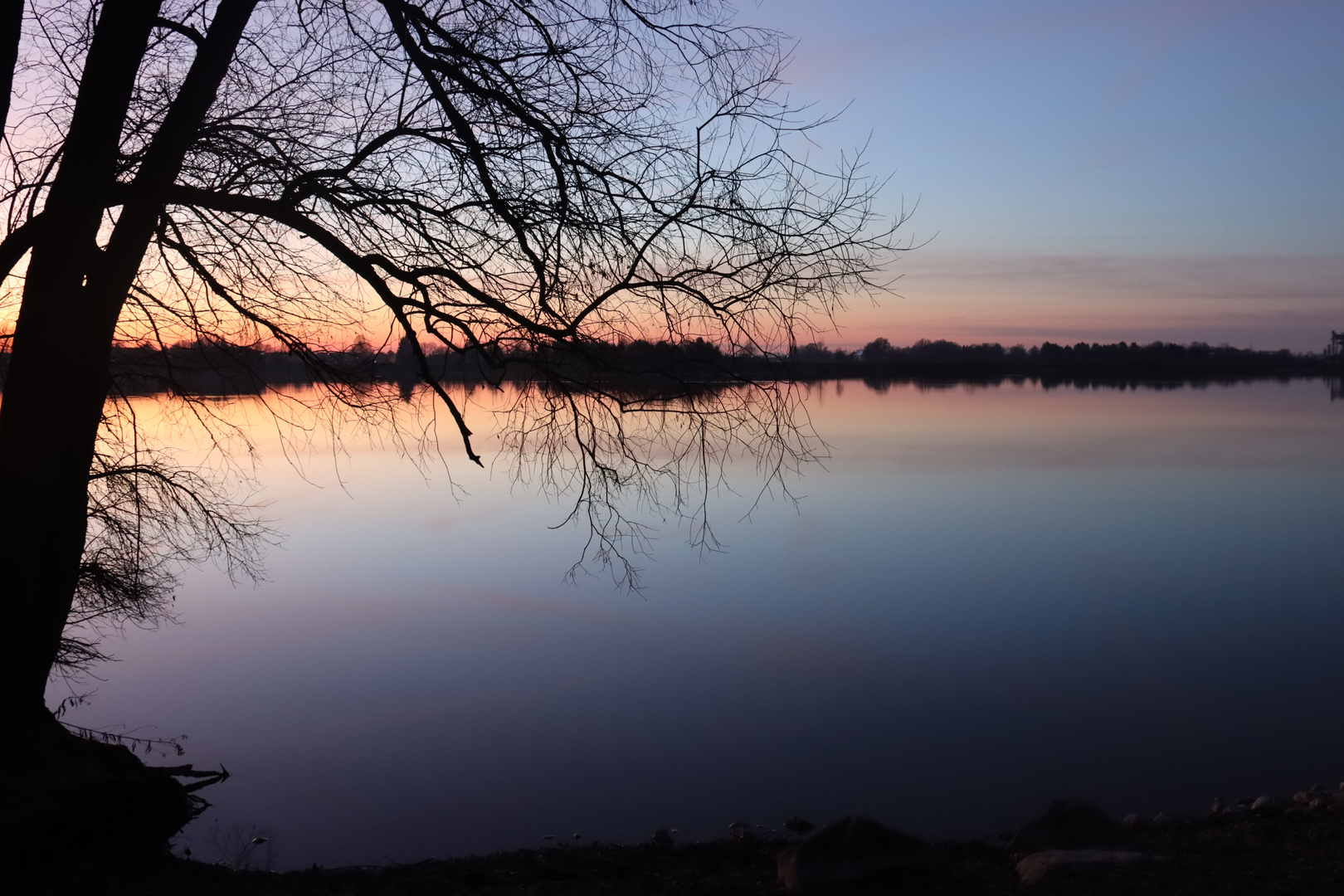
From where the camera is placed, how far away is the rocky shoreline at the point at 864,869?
4.78 metres

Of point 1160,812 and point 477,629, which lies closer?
point 1160,812

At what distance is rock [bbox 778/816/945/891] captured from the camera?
192 inches

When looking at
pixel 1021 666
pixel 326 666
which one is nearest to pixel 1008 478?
pixel 1021 666

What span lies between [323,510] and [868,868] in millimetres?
16659

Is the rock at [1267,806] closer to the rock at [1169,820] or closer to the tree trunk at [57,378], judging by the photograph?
the rock at [1169,820]

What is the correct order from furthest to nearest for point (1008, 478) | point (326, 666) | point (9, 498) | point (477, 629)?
point (1008, 478)
point (477, 629)
point (326, 666)
point (9, 498)

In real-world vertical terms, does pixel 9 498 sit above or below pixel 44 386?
below

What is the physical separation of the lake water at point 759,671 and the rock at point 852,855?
1.70m

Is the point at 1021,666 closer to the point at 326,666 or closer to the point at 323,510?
the point at 326,666

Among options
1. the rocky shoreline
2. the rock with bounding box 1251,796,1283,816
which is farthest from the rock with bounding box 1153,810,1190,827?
the rock with bounding box 1251,796,1283,816

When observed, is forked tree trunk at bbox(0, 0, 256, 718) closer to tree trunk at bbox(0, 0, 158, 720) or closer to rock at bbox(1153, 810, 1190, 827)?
tree trunk at bbox(0, 0, 158, 720)

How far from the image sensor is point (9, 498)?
15.1 ft

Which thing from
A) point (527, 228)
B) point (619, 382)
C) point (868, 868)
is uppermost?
point (527, 228)

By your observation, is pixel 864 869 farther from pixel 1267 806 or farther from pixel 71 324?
pixel 71 324
